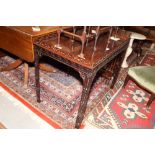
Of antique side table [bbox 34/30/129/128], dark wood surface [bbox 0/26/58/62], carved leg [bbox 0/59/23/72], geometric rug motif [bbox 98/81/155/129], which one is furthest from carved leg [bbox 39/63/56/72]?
geometric rug motif [bbox 98/81/155/129]

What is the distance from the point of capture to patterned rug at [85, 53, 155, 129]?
215 cm

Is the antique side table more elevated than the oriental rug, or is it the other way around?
the antique side table

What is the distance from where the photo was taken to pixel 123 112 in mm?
2340

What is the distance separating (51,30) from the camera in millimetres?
2066

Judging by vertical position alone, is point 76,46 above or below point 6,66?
above


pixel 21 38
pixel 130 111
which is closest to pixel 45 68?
pixel 21 38

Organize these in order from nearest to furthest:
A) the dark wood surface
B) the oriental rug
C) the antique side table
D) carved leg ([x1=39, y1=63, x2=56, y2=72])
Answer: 1. the antique side table
2. the dark wood surface
3. the oriental rug
4. carved leg ([x1=39, y1=63, x2=56, y2=72])

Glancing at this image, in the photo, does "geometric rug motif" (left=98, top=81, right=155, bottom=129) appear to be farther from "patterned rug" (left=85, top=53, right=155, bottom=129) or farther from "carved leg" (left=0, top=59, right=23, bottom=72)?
"carved leg" (left=0, top=59, right=23, bottom=72)

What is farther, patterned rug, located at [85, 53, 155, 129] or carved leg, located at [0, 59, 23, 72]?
carved leg, located at [0, 59, 23, 72]

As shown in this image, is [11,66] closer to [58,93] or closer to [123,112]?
[58,93]
